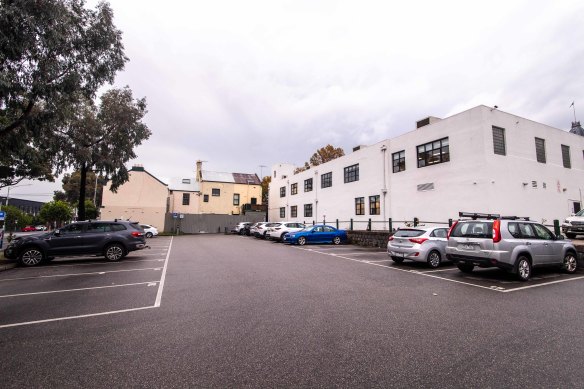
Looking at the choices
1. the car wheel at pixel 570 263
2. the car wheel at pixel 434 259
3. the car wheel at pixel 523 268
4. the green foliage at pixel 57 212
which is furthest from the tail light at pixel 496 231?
the green foliage at pixel 57 212

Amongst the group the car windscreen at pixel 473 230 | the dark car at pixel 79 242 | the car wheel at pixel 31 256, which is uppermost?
the car windscreen at pixel 473 230

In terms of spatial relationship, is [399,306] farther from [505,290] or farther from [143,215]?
[143,215]

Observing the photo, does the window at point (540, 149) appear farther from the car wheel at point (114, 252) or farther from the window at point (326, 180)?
the car wheel at point (114, 252)

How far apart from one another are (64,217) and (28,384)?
47.9 metres

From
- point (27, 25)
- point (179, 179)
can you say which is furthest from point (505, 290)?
point (179, 179)

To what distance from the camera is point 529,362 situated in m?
3.41

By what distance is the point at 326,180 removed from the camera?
31953 millimetres

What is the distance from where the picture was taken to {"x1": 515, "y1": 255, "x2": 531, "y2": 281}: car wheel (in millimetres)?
7922

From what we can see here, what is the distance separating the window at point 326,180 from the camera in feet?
102

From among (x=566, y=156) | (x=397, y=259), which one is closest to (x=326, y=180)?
(x=566, y=156)

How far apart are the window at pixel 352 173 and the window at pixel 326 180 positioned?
2877 millimetres

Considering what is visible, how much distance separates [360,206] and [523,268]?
17.9 m

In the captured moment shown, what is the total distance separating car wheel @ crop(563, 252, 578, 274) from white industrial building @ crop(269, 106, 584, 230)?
6914 millimetres

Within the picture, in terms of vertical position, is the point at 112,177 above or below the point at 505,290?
above
